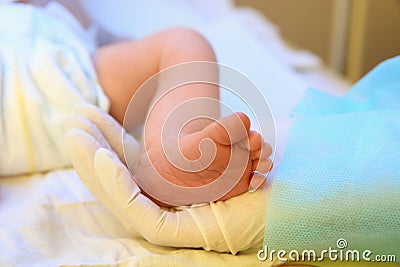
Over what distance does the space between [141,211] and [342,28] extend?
1574 mm

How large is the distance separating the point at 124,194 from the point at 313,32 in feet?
5.28

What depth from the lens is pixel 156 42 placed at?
891 millimetres

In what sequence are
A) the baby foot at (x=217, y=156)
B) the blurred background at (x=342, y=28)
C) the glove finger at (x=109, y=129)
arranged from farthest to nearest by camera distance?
the blurred background at (x=342, y=28) → the glove finger at (x=109, y=129) → the baby foot at (x=217, y=156)

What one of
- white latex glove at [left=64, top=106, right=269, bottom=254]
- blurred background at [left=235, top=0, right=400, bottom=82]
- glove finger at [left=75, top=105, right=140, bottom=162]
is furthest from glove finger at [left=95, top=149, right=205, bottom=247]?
A: blurred background at [left=235, top=0, right=400, bottom=82]

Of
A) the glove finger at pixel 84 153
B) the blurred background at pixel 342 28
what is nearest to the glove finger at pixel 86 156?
the glove finger at pixel 84 153

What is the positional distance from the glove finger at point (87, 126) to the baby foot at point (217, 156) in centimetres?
9

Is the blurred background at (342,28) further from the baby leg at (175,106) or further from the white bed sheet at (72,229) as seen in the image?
the baby leg at (175,106)

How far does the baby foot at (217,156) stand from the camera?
1.87 feet

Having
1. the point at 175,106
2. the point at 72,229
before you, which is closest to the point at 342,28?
the point at 175,106

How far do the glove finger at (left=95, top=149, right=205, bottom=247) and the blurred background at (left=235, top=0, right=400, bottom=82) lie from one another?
1.46 m

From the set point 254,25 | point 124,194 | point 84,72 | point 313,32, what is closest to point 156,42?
point 84,72

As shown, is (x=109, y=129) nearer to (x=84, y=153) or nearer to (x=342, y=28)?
(x=84, y=153)

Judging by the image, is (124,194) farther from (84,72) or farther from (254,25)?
(254,25)

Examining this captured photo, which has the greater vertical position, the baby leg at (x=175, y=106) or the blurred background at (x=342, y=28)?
the baby leg at (x=175, y=106)
